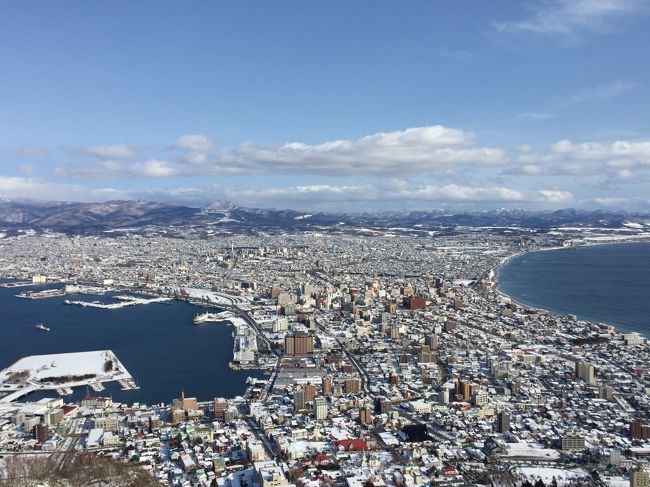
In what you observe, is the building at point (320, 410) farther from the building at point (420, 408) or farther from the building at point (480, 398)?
the building at point (480, 398)

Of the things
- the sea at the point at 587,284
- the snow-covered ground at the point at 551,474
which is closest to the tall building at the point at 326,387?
the snow-covered ground at the point at 551,474

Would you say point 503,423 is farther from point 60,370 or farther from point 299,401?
point 60,370

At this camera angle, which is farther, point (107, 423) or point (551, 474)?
point (107, 423)

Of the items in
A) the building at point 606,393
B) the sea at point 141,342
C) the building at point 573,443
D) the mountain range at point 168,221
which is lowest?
the sea at point 141,342

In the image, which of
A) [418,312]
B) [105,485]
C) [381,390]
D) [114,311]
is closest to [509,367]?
[381,390]

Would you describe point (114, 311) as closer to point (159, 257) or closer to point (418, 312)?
point (418, 312)

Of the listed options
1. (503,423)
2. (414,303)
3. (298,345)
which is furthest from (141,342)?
(503,423)
